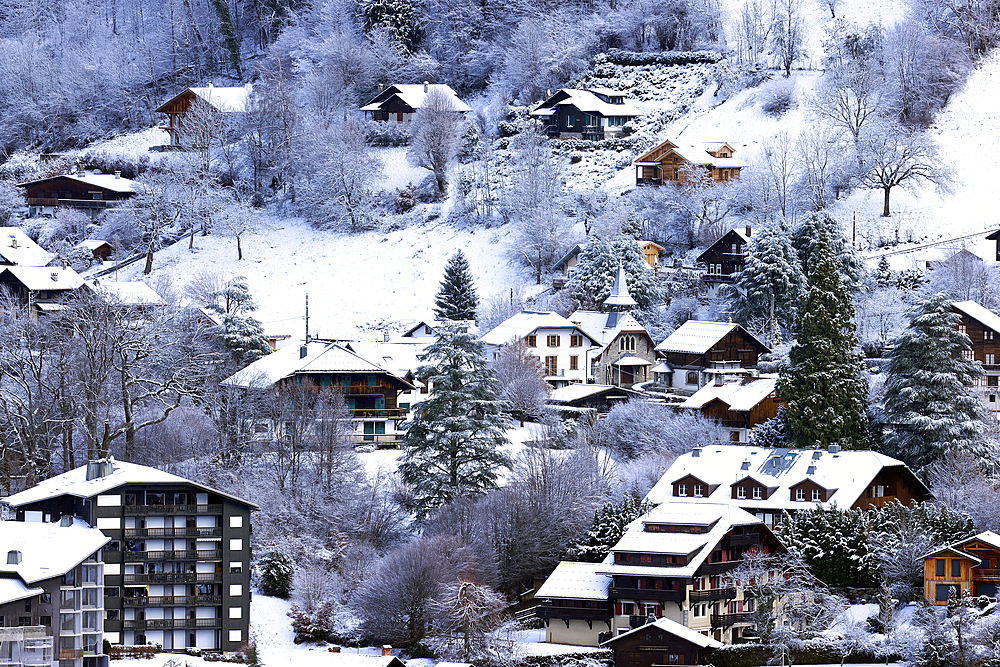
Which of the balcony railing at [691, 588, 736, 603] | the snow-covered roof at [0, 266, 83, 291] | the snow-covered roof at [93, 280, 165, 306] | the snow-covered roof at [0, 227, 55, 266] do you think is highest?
the snow-covered roof at [0, 227, 55, 266]

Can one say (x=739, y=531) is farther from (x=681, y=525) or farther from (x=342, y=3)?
(x=342, y=3)

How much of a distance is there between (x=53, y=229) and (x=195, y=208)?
8959mm

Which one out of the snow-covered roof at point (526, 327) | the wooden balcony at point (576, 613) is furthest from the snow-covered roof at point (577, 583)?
the snow-covered roof at point (526, 327)

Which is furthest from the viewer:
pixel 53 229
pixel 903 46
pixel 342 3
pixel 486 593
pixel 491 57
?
pixel 342 3

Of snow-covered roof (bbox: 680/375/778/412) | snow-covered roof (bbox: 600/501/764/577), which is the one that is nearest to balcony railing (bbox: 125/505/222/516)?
snow-covered roof (bbox: 600/501/764/577)

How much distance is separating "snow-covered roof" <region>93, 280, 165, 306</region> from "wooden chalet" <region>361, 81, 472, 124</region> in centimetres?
2377

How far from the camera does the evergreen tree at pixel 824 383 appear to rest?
66312mm

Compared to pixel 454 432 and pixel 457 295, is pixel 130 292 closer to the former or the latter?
pixel 457 295

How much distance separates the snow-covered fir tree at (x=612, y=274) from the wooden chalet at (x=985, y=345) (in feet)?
50.0

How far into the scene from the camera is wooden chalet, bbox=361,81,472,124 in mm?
110562

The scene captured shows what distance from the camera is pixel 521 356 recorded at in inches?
3066

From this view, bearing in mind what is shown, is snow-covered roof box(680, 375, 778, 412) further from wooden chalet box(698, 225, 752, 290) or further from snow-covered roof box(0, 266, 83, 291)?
snow-covered roof box(0, 266, 83, 291)

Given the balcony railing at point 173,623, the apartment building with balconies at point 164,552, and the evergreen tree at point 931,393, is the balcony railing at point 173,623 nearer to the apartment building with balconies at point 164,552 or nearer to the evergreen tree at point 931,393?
the apartment building with balconies at point 164,552

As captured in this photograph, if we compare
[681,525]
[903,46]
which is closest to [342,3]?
[903,46]
